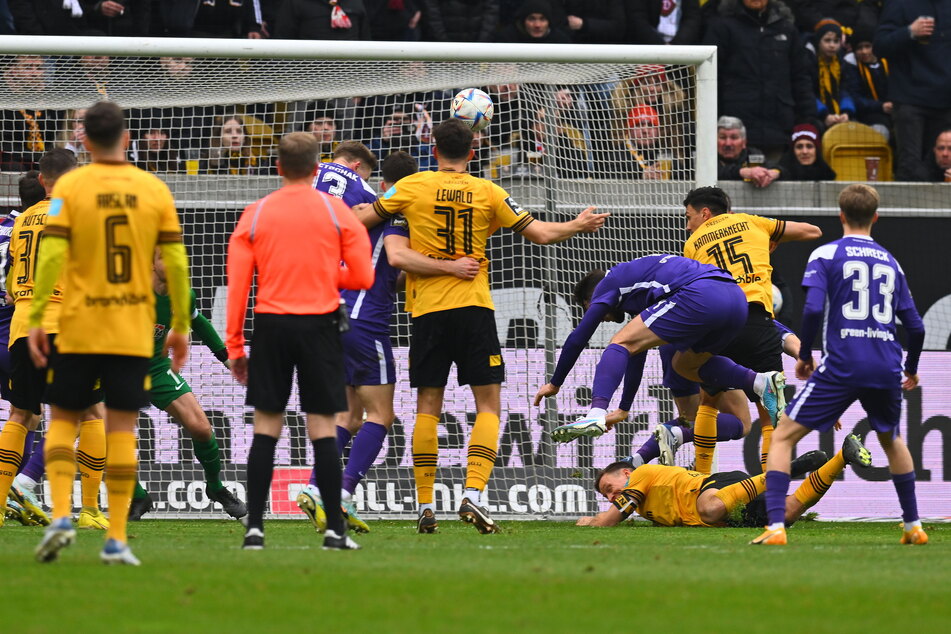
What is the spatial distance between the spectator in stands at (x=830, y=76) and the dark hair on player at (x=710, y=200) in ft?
17.8

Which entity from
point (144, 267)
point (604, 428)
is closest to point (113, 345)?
point (144, 267)

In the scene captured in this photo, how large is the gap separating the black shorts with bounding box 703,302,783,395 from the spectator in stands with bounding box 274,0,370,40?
5649mm

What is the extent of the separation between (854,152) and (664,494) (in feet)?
21.4

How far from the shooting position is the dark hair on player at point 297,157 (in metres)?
6.49

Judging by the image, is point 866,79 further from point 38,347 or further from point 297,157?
point 38,347

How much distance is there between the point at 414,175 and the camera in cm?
817

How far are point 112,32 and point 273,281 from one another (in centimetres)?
820

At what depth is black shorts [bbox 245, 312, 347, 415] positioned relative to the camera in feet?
20.7

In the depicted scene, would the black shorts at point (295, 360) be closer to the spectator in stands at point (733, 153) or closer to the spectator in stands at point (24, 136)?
the spectator in stands at point (24, 136)

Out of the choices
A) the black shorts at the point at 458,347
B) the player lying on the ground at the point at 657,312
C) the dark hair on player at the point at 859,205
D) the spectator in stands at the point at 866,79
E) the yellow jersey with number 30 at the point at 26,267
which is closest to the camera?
the dark hair on player at the point at 859,205

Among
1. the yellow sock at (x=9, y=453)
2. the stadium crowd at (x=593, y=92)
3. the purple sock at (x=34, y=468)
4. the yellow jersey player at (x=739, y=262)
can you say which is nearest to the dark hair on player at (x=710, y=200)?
the yellow jersey player at (x=739, y=262)

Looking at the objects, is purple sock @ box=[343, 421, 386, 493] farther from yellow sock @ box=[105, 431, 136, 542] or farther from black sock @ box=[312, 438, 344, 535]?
yellow sock @ box=[105, 431, 136, 542]

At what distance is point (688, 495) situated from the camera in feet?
30.1

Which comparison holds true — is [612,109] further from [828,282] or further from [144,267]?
[144,267]
